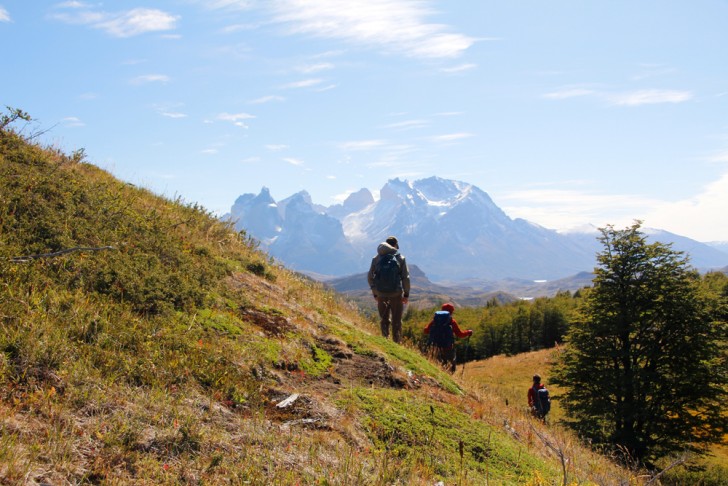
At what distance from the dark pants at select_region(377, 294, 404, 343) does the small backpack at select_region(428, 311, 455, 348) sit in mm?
1759

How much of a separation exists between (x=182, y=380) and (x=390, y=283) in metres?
7.68

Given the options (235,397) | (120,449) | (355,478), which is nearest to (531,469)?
(355,478)

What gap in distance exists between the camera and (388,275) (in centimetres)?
1259

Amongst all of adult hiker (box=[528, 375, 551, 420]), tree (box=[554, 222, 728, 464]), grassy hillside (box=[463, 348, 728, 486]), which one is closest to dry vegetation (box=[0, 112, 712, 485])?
grassy hillside (box=[463, 348, 728, 486])

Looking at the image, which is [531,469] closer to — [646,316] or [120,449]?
[120,449]

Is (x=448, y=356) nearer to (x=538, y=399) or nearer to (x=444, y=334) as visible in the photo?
(x=444, y=334)

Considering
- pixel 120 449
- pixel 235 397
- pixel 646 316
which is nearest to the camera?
pixel 120 449

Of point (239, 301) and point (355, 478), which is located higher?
point (239, 301)

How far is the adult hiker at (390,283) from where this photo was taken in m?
12.6

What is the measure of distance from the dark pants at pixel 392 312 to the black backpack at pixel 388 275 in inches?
10.2

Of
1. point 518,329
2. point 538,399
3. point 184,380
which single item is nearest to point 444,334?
point 538,399

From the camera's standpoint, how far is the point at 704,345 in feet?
67.8

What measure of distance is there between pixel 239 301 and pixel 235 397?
309 cm

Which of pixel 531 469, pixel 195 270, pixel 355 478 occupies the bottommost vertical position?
pixel 531 469
